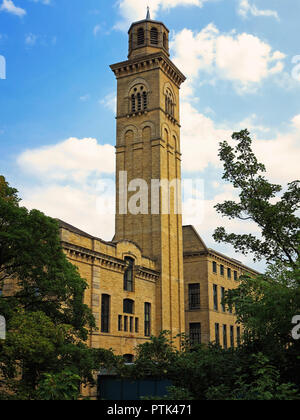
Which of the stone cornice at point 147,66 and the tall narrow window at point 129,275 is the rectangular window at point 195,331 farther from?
the stone cornice at point 147,66

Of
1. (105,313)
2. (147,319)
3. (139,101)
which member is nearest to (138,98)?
(139,101)

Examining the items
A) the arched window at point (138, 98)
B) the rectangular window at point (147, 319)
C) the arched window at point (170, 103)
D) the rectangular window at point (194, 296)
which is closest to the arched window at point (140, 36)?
the arched window at point (138, 98)

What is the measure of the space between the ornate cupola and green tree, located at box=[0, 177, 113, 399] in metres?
35.0

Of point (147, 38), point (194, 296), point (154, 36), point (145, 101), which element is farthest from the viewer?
point (194, 296)

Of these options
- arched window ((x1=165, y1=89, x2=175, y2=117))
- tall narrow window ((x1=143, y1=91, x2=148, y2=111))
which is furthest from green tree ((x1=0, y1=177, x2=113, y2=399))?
arched window ((x1=165, y1=89, x2=175, y2=117))

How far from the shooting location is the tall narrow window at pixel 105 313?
116 feet

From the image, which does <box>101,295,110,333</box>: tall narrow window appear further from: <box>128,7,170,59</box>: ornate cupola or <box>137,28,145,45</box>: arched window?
<box>137,28,145,45</box>: arched window

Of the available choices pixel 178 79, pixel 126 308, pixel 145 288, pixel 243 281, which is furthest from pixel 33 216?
pixel 178 79

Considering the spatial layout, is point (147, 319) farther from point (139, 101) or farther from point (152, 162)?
point (139, 101)

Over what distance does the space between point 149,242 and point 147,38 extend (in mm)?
22733

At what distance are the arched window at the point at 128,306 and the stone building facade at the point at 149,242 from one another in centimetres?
8

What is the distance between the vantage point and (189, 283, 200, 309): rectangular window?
52.1 meters

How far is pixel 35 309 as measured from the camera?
19.6 metres

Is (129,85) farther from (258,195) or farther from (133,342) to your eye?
(258,195)
